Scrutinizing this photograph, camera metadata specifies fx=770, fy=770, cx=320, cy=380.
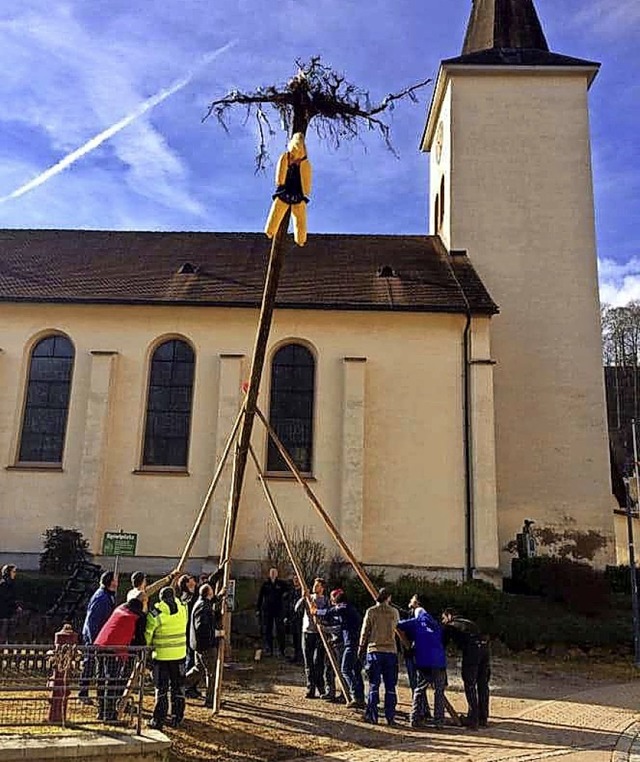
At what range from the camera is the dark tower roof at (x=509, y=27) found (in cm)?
2684

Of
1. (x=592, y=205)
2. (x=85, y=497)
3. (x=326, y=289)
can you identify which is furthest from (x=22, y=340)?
(x=592, y=205)

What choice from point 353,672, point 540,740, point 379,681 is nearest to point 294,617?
point 353,672

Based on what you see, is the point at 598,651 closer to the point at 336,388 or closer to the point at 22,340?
the point at 336,388

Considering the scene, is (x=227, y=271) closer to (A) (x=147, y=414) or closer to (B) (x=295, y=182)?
(A) (x=147, y=414)

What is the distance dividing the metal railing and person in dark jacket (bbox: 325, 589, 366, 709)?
3317 millimetres

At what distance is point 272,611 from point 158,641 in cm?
551

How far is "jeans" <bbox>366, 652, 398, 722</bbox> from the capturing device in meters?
9.45

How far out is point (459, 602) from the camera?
629 inches

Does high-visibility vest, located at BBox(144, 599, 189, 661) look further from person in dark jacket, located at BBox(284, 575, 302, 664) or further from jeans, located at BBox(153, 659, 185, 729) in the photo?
person in dark jacket, located at BBox(284, 575, 302, 664)

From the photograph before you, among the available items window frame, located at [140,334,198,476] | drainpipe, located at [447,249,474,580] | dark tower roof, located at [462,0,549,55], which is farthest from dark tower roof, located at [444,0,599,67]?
window frame, located at [140,334,198,476]

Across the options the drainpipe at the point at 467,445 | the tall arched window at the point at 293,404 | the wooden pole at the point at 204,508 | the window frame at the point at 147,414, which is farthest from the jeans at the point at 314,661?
the window frame at the point at 147,414

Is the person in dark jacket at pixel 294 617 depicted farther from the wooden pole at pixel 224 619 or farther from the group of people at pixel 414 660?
the group of people at pixel 414 660

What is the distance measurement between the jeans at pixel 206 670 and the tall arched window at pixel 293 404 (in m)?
9.44

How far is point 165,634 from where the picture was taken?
8.61 meters
